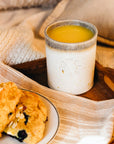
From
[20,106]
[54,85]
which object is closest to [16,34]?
[54,85]

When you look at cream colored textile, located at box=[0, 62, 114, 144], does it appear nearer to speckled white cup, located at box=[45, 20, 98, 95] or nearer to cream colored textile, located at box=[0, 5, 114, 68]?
speckled white cup, located at box=[45, 20, 98, 95]

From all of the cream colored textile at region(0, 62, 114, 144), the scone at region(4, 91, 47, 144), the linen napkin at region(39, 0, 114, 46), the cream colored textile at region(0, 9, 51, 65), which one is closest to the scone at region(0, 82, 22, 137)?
the scone at region(4, 91, 47, 144)

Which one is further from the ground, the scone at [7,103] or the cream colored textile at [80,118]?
the scone at [7,103]

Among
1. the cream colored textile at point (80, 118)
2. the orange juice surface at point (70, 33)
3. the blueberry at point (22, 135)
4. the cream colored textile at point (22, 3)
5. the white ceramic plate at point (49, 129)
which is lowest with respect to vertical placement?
the cream colored textile at point (80, 118)

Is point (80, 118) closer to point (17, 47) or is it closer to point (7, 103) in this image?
point (7, 103)

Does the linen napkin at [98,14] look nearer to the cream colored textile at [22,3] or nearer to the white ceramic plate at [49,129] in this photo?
the cream colored textile at [22,3]

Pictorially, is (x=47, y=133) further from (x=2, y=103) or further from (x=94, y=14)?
(x=94, y=14)

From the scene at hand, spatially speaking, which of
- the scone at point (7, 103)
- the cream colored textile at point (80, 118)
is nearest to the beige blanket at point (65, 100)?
the cream colored textile at point (80, 118)
